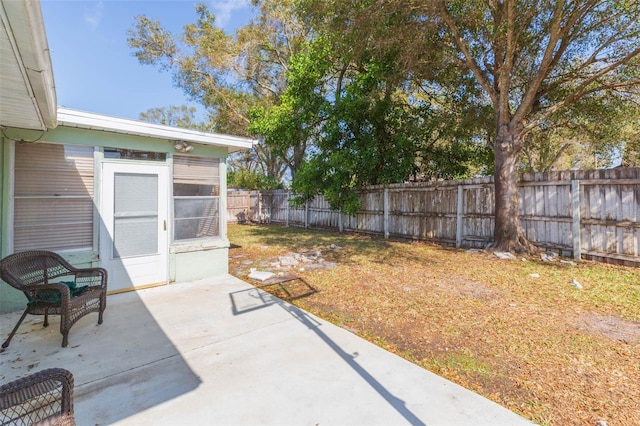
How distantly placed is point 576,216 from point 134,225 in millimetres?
8575

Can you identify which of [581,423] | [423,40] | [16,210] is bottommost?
[581,423]

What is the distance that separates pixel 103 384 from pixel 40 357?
37.7 inches

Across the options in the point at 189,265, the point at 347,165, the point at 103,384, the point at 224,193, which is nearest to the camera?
the point at 103,384

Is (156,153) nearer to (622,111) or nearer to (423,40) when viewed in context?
(423,40)

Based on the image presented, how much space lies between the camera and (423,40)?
7.43 m

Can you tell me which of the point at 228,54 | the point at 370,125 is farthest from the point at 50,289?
the point at 228,54

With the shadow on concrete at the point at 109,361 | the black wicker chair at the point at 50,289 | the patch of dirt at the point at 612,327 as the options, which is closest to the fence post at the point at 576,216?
the patch of dirt at the point at 612,327

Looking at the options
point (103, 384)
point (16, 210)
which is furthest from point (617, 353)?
point (16, 210)

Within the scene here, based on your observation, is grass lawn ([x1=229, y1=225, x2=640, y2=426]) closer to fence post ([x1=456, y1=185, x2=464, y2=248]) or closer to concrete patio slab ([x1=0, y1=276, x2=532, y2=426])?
concrete patio slab ([x1=0, y1=276, x2=532, y2=426])

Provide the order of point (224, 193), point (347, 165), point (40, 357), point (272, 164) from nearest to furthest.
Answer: point (40, 357)
point (224, 193)
point (347, 165)
point (272, 164)

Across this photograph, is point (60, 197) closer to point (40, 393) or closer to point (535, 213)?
point (40, 393)

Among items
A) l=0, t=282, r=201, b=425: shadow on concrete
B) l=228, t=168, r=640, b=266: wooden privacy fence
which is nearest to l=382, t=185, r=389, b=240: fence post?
l=228, t=168, r=640, b=266: wooden privacy fence

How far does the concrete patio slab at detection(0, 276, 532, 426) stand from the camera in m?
2.01

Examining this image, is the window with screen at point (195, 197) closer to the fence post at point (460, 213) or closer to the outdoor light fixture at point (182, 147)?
the outdoor light fixture at point (182, 147)
